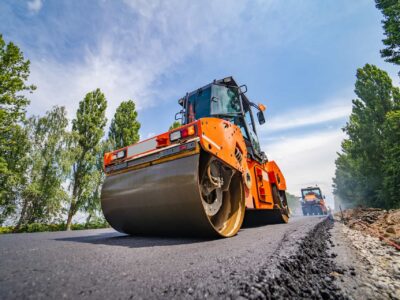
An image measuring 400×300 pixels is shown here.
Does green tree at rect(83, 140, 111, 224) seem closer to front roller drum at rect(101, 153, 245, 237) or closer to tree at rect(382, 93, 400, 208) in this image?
front roller drum at rect(101, 153, 245, 237)

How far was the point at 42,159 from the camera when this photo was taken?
13.9 metres

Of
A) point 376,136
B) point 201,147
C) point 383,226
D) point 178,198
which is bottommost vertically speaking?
point 383,226

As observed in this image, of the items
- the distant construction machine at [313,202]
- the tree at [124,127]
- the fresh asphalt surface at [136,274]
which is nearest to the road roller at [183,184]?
the fresh asphalt surface at [136,274]

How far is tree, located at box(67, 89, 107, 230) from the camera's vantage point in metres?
14.6

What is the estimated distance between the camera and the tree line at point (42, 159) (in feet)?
41.4

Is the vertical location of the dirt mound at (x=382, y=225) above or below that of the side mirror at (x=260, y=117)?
below

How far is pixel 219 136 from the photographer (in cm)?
270

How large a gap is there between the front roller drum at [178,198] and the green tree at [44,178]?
13.4m

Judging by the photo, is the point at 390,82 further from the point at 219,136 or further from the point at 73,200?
the point at 73,200

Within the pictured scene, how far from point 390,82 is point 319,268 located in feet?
77.1

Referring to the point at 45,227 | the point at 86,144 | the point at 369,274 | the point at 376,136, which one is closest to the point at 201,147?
the point at 369,274

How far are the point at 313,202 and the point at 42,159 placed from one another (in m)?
24.1

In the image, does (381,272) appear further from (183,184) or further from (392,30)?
(392,30)

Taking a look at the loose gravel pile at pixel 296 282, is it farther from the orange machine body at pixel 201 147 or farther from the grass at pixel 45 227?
the grass at pixel 45 227
